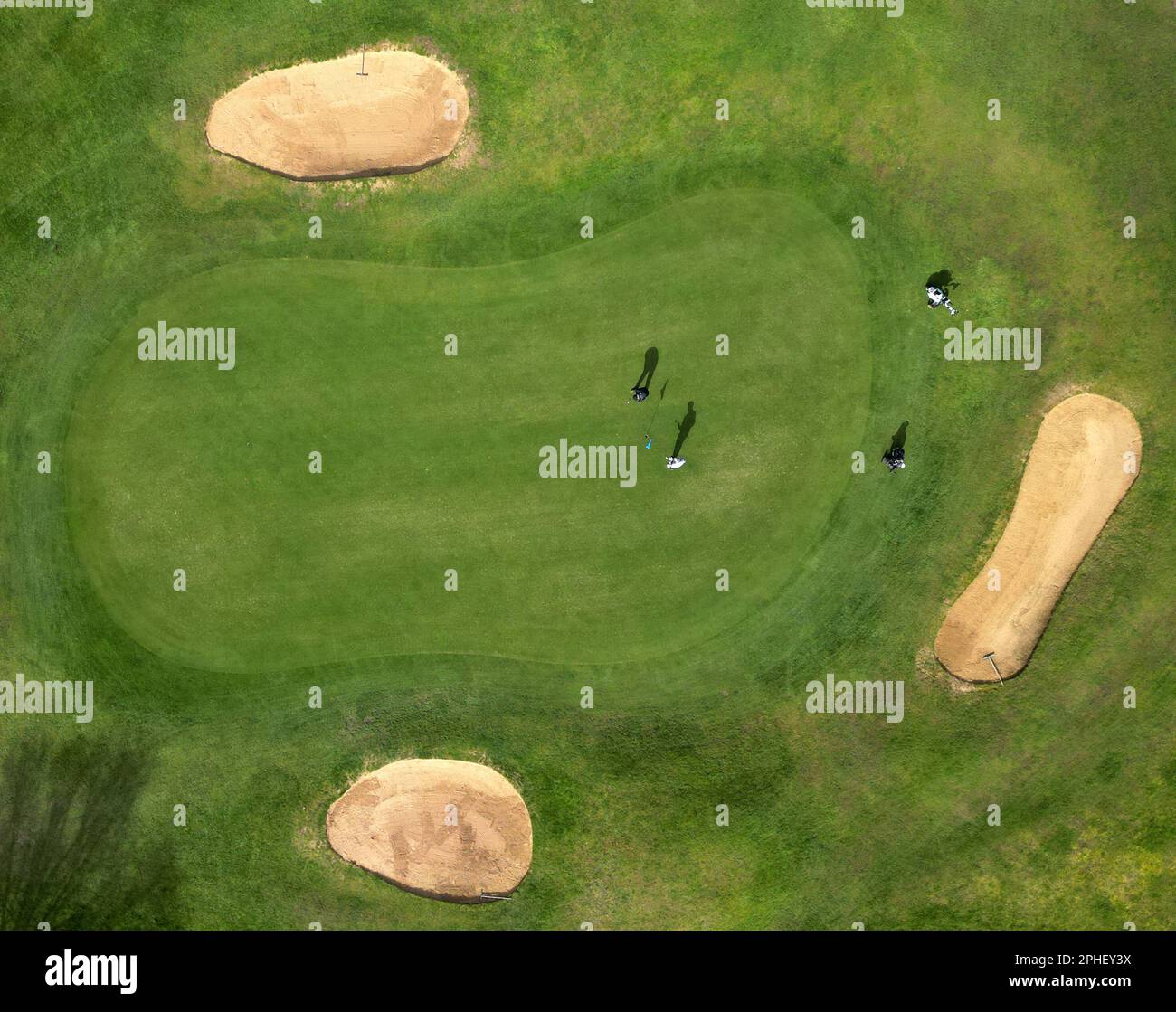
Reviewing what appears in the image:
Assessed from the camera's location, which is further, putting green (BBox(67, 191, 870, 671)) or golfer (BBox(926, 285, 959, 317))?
putting green (BBox(67, 191, 870, 671))

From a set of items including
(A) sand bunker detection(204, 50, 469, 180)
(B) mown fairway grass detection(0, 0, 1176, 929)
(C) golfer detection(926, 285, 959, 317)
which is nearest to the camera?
(C) golfer detection(926, 285, 959, 317)

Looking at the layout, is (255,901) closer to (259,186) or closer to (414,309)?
(414,309)

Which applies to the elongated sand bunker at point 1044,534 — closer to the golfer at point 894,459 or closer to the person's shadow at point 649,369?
the golfer at point 894,459

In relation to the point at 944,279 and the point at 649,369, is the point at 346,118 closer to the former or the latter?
the point at 649,369

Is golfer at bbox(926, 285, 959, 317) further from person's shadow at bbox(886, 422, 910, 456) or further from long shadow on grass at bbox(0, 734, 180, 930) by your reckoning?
long shadow on grass at bbox(0, 734, 180, 930)

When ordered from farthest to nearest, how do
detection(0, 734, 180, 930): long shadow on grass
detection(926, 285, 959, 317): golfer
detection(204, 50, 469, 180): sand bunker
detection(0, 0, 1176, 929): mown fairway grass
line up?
detection(0, 734, 180, 930): long shadow on grass → detection(204, 50, 469, 180): sand bunker → detection(0, 0, 1176, 929): mown fairway grass → detection(926, 285, 959, 317): golfer

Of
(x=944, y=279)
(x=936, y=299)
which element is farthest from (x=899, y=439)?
(x=944, y=279)

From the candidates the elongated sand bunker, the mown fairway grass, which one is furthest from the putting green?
the elongated sand bunker
